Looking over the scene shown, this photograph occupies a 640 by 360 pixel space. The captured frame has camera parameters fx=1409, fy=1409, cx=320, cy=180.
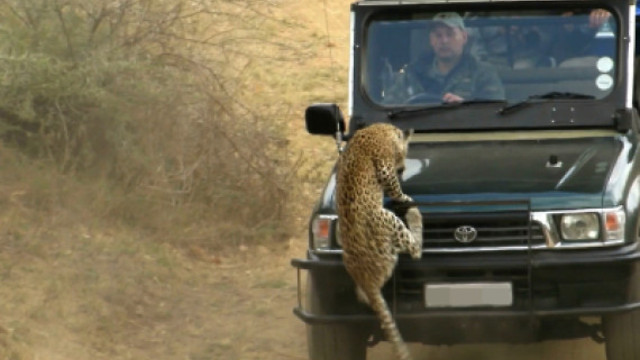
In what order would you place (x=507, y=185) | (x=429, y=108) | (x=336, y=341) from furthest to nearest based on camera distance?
(x=429, y=108)
(x=336, y=341)
(x=507, y=185)

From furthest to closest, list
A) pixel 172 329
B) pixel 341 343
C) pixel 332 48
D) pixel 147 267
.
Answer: pixel 332 48 → pixel 147 267 → pixel 172 329 → pixel 341 343

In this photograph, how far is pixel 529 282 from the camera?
605cm

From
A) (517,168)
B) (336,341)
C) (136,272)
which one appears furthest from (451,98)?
(136,272)

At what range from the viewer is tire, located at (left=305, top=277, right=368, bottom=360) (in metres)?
6.54

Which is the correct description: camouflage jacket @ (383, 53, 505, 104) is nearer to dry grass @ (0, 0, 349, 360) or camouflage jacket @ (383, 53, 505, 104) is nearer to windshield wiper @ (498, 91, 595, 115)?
windshield wiper @ (498, 91, 595, 115)

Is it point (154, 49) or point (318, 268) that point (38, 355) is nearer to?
point (318, 268)

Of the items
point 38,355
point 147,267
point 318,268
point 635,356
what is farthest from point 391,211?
point 147,267

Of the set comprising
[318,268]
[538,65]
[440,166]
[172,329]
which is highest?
[538,65]

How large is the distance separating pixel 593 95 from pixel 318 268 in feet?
6.31

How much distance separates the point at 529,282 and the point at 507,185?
52 cm

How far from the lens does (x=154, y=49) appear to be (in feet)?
34.5

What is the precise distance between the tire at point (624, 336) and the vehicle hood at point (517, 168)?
20.1 inches

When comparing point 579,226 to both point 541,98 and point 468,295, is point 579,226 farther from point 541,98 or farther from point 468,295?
point 541,98

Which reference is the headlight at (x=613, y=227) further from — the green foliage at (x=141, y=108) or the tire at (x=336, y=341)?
the green foliage at (x=141, y=108)
